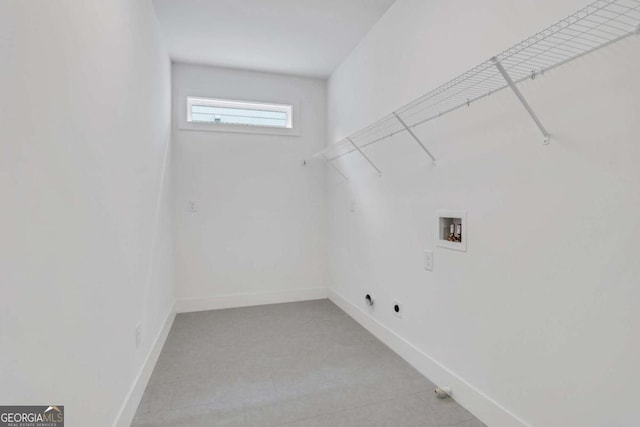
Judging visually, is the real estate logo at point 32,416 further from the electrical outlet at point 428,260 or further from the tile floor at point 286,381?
the electrical outlet at point 428,260

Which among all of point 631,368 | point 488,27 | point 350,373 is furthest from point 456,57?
point 350,373

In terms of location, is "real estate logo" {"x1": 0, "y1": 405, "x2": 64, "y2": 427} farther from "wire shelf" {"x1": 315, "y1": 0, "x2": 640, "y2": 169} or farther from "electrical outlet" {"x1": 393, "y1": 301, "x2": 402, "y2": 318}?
"electrical outlet" {"x1": 393, "y1": 301, "x2": 402, "y2": 318}

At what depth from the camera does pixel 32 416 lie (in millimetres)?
926

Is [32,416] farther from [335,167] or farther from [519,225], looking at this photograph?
[335,167]

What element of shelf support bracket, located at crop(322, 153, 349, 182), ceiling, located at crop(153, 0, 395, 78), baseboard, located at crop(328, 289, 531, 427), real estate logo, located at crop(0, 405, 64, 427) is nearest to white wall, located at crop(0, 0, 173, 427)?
real estate logo, located at crop(0, 405, 64, 427)

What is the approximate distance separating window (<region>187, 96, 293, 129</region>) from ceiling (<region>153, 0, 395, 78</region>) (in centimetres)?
41

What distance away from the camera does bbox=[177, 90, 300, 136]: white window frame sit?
3.54 meters

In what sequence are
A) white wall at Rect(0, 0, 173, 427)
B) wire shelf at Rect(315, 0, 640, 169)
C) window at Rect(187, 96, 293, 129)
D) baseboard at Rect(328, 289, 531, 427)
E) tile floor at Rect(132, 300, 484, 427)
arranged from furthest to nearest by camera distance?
window at Rect(187, 96, 293, 129)
tile floor at Rect(132, 300, 484, 427)
baseboard at Rect(328, 289, 531, 427)
wire shelf at Rect(315, 0, 640, 169)
white wall at Rect(0, 0, 173, 427)

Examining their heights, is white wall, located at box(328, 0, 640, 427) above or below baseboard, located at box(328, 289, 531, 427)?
above

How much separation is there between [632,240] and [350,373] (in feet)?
5.69

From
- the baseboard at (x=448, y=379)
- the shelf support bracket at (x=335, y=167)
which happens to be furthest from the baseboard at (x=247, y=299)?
the shelf support bracket at (x=335, y=167)

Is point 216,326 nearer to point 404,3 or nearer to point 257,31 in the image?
point 257,31

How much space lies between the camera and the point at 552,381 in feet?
4.44

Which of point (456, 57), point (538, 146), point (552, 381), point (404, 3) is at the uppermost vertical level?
point (404, 3)
